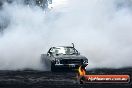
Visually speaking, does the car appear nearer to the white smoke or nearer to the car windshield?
the car windshield

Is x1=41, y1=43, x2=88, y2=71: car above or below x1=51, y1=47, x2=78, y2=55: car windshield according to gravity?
below

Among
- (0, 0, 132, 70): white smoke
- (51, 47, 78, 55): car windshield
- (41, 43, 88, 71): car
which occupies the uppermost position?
(0, 0, 132, 70): white smoke

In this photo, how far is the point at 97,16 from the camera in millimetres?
34188

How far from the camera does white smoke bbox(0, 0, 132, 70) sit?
84.7 feet

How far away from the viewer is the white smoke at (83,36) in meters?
25.8

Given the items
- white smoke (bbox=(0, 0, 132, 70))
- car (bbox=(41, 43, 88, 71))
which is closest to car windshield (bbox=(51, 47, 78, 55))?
car (bbox=(41, 43, 88, 71))

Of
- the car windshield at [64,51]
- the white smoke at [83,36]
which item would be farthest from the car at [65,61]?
the white smoke at [83,36]

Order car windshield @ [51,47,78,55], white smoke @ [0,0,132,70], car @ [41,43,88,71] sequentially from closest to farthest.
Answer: car @ [41,43,88,71] → car windshield @ [51,47,78,55] → white smoke @ [0,0,132,70]

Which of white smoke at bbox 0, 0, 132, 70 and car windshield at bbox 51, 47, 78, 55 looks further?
white smoke at bbox 0, 0, 132, 70

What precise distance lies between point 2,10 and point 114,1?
1682 cm

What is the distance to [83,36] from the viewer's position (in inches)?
1192

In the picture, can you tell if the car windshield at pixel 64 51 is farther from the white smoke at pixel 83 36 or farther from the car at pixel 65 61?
the white smoke at pixel 83 36

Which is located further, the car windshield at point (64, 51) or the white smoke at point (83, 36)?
the white smoke at point (83, 36)

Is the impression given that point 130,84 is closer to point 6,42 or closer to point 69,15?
point 6,42
